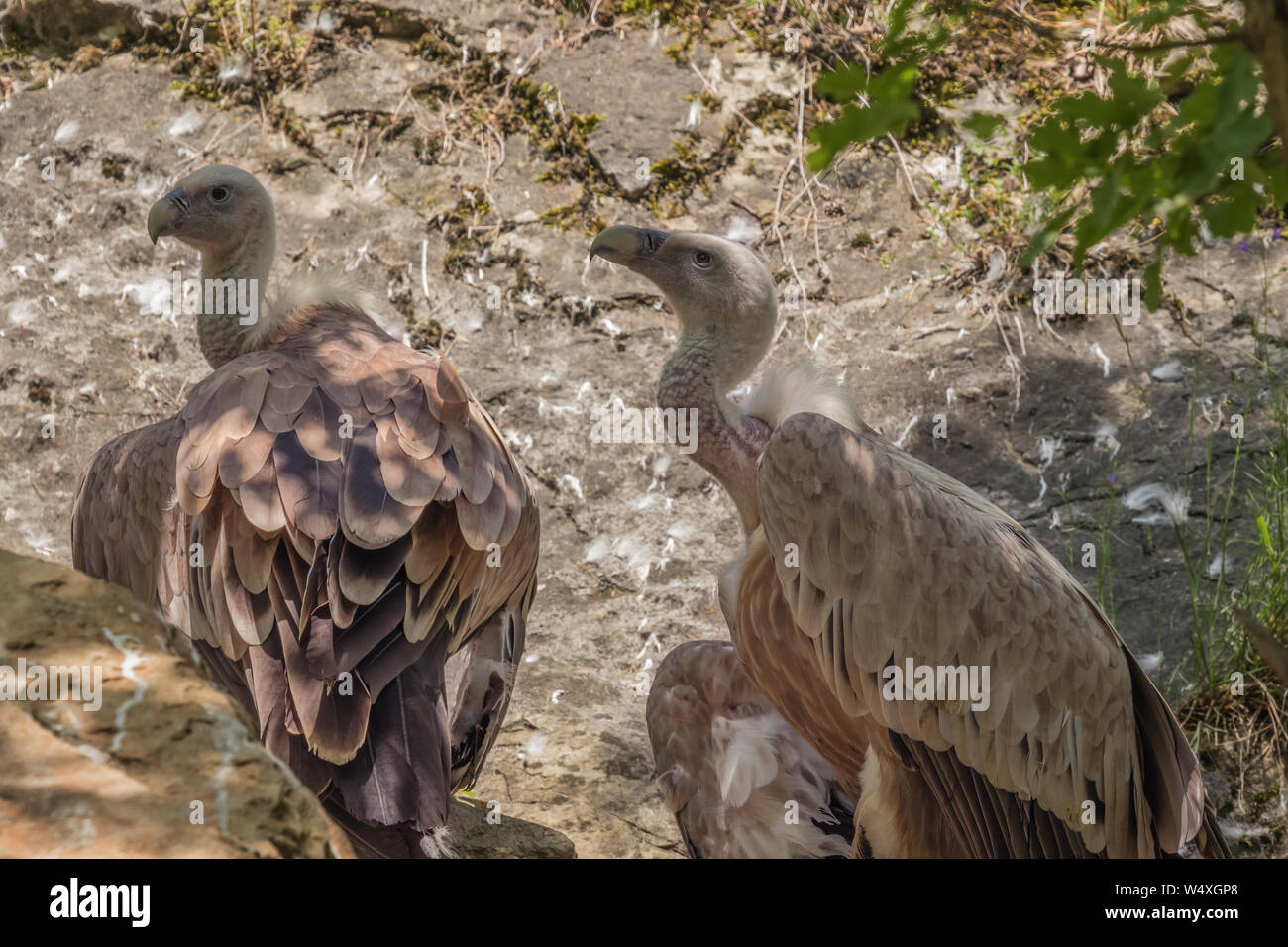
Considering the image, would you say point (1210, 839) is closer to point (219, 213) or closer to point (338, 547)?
point (338, 547)

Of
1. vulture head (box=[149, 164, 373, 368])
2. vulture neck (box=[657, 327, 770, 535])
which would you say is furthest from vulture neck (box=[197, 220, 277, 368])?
vulture neck (box=[657, 327, 770, 535])

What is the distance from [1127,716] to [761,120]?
4829 millimetres

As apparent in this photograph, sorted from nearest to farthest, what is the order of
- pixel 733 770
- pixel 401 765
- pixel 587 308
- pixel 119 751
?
1. pixel 119 751
2. pixel 401 765
3. pixel 733 770
4. pixel 587 308

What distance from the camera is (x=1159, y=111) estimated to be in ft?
24.1

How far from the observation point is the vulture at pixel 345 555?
3199mm

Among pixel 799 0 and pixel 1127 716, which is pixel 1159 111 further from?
pixel 1127 716

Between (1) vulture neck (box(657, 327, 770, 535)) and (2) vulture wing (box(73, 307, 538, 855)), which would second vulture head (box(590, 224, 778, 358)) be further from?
(2) vulture wing (box(73, 307, 538, 855))

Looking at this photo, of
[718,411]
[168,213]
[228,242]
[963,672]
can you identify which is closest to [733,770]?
[963,672]

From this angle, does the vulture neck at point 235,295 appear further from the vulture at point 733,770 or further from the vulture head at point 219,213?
the vulture at point 733,770

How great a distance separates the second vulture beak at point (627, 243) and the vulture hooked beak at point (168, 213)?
160 cm

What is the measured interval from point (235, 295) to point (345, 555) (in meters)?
2.07

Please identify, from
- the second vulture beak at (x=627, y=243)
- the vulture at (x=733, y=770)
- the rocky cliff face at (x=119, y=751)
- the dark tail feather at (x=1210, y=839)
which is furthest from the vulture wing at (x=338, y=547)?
the dark tail feather at (x=1210, y=839)

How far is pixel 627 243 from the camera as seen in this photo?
15.0ft

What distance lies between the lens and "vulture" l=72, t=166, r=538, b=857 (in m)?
3.20
